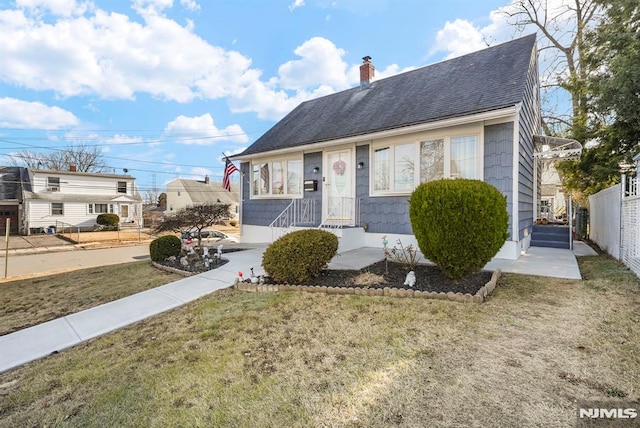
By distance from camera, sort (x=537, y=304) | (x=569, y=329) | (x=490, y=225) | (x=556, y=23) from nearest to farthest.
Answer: (x=569, y=329)
(x=537, y=304)
(x=490, y=225)
(x=556, y=23)

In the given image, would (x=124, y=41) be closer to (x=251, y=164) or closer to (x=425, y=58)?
(x=251, y=164)

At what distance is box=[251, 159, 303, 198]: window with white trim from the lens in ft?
35.4

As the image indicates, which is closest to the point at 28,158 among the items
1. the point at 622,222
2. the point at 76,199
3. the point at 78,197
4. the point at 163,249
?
the point at 78,197

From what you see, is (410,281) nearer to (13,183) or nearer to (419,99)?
(419,99)

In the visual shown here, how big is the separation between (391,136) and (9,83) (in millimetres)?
26487

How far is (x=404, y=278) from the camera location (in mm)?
5461

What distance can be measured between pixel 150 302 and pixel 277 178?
22.3 feet

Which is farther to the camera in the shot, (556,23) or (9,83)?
(9,83)

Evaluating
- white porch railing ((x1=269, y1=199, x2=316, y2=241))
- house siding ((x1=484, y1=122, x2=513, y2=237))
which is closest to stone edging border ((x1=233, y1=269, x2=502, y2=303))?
house siding ((x1=484, y1=122, x2=513, y2=237))

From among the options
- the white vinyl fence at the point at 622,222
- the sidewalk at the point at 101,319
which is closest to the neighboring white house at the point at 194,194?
the sidewalk at the point at 101,319

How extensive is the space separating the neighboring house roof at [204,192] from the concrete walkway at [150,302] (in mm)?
35136

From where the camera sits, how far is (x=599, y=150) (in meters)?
10.8

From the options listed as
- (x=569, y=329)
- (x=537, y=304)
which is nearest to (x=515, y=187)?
(x=537, y=304)

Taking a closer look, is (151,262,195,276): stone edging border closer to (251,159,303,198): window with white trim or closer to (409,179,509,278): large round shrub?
(251,159,303,198): window with white trim
